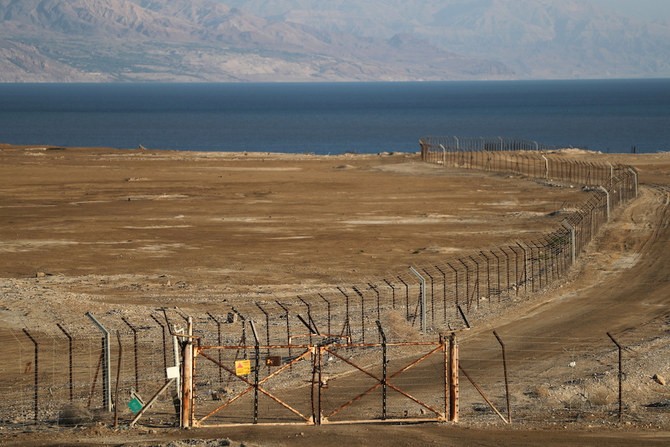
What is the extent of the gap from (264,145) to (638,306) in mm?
102144

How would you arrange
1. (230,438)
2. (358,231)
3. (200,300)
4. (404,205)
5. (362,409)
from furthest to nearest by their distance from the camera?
1. (404,205)
2. (358,231)
3. (200,300)
4. (362,409)
5. (230,438)

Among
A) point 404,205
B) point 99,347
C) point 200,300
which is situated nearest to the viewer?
point 99,347

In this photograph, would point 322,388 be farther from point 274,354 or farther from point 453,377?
point 274,354

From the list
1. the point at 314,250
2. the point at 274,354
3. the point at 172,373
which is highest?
the point at 314,250

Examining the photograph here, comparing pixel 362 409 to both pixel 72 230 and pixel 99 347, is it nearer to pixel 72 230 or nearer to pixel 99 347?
pixel 99 347

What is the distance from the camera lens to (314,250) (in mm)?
38375

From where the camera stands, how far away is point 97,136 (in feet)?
471

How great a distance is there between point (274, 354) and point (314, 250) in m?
15.5

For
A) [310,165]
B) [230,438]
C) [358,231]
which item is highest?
[310,165]

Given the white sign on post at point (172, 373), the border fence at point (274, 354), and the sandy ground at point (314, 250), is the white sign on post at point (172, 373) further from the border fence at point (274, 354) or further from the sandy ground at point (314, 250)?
the sandy ground at point (314, 250)

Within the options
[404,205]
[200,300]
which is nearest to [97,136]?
[404,205]

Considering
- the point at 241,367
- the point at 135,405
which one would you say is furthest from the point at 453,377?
the point at 135,405

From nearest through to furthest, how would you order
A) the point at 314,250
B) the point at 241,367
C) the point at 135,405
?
1. the point at 241,367
2. the point at 135,405
3. the point at 314,250

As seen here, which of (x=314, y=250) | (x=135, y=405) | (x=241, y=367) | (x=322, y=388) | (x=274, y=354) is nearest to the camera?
(x=241, y=367)
